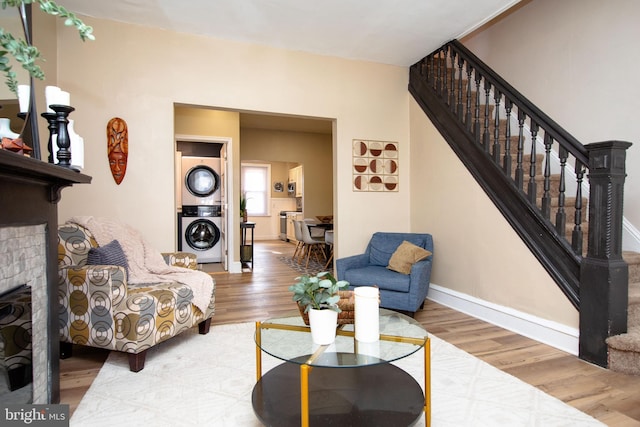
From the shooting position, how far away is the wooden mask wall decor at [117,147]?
11.1 ft

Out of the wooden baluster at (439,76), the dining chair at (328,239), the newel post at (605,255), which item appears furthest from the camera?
the dining chair at (328,239)

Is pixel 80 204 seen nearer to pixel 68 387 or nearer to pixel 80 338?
pixel 80 338

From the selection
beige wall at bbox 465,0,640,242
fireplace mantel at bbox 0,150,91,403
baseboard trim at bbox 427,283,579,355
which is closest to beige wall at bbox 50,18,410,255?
baseboard trim at bbox 427,283,579,355

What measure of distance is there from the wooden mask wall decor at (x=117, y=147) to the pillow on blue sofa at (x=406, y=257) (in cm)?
279

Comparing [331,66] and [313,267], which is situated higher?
[331,66]

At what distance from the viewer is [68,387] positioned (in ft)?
6.75

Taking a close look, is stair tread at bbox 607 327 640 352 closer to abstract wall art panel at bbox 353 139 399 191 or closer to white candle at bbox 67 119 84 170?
abstract wall art panel at bbox 353 139 399 191

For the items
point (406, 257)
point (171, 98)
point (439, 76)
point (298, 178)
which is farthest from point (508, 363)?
point (298, 178)

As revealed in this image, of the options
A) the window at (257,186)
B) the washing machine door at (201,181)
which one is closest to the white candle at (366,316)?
the washing machine door at (201,181)

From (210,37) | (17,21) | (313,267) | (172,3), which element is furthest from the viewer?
(313,267)

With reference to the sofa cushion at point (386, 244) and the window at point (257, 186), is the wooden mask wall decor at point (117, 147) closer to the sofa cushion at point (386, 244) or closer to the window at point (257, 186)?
the sofa cushion at point (386, 244)

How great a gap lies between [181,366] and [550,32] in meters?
4.70

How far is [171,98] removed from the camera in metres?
3.61

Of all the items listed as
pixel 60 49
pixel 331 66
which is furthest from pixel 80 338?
pixel 331 66
